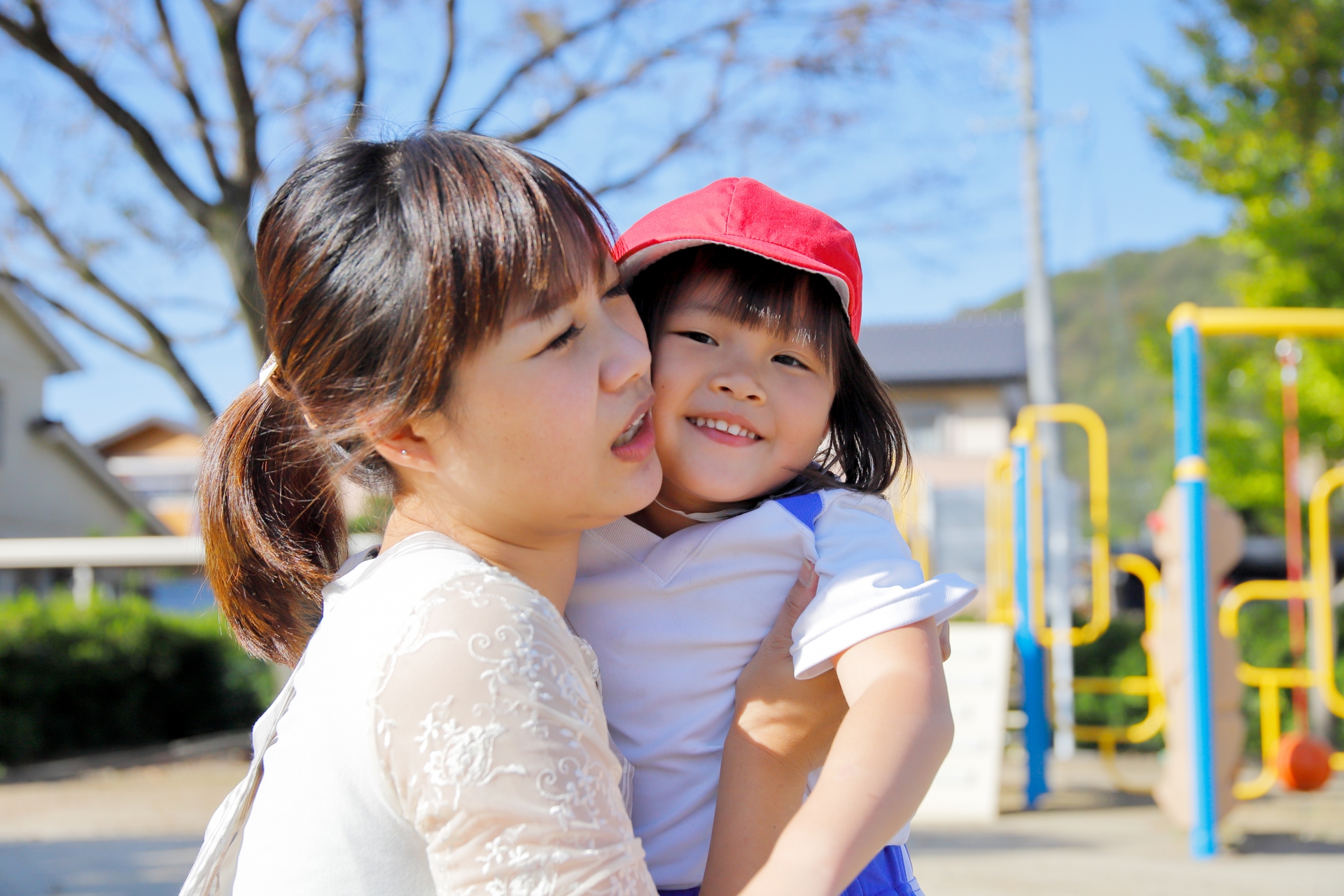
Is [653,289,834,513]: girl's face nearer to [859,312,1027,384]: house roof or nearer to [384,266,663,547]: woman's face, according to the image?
[384,266,663,547]: woman's face

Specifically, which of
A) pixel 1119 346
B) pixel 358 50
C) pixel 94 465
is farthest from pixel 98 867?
pixel 1119 346

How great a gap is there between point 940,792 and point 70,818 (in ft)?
17.4

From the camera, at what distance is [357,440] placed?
113 centimetres

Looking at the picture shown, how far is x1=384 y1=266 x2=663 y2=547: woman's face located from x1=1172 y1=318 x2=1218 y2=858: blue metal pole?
5041mm

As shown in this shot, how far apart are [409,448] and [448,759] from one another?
0.32 metres

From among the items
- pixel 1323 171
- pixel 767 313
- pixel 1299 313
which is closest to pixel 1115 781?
pixel 1299 313

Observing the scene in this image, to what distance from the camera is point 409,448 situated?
1089 millimetres

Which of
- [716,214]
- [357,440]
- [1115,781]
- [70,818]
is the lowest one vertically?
[1115,781]

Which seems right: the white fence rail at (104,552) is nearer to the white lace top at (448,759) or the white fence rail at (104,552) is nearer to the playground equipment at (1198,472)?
the playground equipment at (1198,472)

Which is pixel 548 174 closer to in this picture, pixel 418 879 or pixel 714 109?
pixel 418 879

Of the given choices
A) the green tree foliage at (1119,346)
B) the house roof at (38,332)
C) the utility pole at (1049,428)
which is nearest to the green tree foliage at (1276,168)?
the utility pole at (1049,428)

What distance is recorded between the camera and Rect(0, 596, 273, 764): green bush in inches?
383

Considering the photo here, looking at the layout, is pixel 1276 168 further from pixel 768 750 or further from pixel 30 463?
pixel 30 463

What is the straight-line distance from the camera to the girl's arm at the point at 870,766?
976 mm
